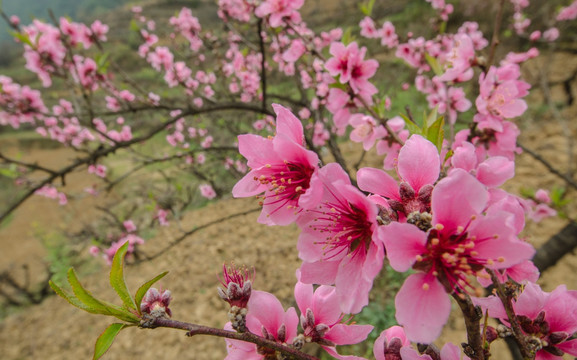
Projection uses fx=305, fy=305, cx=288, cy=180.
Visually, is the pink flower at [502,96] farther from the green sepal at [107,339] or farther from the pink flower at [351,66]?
the green sepal at [107,339]

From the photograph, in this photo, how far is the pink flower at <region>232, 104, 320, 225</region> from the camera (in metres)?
0.54

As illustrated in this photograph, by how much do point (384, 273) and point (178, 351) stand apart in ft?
7.04

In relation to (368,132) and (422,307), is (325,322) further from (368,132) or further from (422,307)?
(368,132)

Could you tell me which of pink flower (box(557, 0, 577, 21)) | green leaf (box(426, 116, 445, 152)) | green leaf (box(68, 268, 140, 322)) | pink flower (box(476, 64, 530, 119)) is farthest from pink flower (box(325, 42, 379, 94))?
pink flower (box(557, 0, 577, 21))

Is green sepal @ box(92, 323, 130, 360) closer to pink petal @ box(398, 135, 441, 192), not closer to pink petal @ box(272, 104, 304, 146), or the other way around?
pink petal @ box(272, 104, 304, 146)

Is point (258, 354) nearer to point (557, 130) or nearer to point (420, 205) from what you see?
point (420, 205)

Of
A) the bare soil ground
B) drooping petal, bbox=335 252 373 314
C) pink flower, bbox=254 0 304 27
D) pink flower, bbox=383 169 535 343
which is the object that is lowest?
the bare soil ground

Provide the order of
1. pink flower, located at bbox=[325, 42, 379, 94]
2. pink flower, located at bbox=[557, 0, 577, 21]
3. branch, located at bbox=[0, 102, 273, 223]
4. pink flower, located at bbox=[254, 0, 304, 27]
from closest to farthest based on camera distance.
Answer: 1. pink flower, located at bbox=[325, 42, 379, 94]
2. pink flower, located at bbox=[254, 0, 304, 27]
3. branch, located at bbox=[0, 102, 273, 223]
4. pink flower, located at bbox=[557, 0, 577, 21]

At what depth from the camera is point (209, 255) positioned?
13.5 ft

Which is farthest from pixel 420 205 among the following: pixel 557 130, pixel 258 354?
pixel 557 130

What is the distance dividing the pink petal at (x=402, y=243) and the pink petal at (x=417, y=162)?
0.13 metres

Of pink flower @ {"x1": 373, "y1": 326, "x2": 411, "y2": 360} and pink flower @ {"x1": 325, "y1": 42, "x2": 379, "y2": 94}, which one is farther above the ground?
pink flower @ {"x1": 325, "y1": 42, "x2": 379, "y2": 94}

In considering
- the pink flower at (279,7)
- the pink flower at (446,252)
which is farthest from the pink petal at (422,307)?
the pink flower at (279,7)

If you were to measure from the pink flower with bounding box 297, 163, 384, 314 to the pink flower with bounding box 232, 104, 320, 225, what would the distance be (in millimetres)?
48
